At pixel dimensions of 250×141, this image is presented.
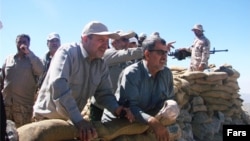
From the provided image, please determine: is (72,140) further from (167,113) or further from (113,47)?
(113,47)

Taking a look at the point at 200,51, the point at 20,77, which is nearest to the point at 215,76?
the point at 200,51

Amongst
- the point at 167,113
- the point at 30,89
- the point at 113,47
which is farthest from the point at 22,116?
the point at 167,113

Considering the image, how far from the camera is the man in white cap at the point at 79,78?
2586mm

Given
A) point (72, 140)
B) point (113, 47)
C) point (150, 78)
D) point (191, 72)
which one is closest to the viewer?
point (72, 140)

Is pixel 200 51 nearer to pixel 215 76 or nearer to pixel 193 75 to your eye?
pixel 193 75

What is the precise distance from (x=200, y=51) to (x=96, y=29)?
21.5 feet

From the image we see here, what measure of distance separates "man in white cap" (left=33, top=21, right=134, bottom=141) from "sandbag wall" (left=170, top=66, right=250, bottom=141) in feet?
18.4

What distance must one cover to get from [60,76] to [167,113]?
2.74 ft

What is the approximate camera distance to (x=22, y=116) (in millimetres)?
5055

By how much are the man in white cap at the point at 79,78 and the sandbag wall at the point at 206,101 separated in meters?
5.62

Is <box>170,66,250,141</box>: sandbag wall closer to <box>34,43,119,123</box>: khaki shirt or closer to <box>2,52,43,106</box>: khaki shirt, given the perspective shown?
<box>2,52,43,106</box>: khaki shirt

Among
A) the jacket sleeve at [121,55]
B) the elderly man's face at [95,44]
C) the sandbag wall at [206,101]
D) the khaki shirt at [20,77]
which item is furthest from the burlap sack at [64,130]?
the sandbag wall at [206,101]

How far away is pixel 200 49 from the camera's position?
9.02 meters

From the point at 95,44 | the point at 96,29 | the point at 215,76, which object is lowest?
the point at 215,76
